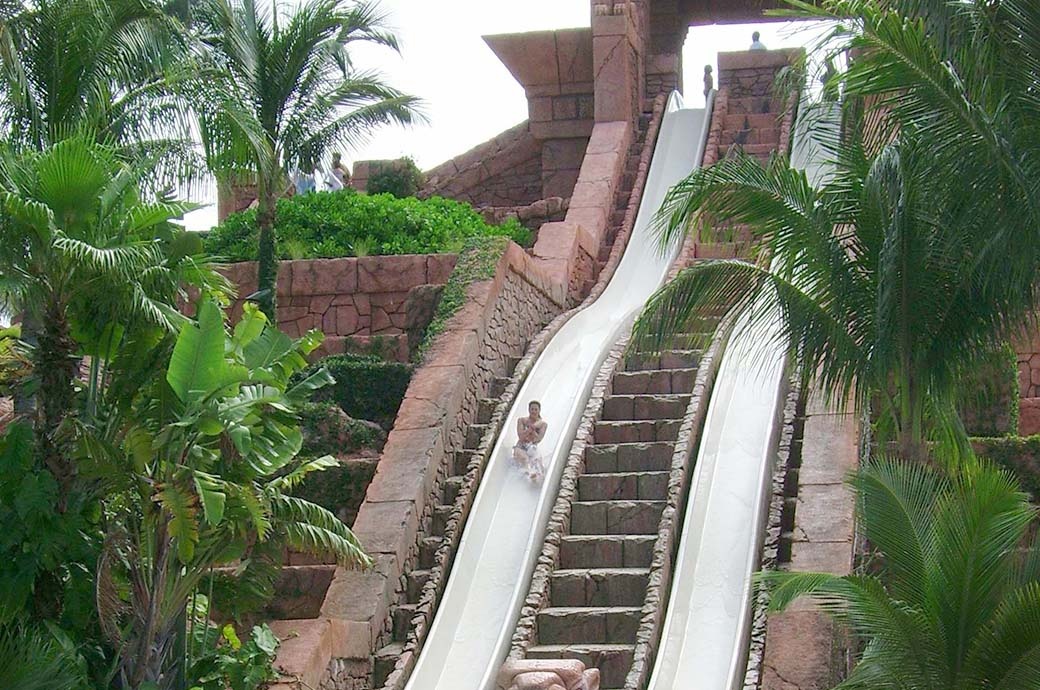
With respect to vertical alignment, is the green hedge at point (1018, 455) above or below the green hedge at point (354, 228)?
below

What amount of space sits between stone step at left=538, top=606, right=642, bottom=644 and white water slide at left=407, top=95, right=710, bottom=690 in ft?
0.88

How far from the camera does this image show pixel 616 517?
43.1 feet

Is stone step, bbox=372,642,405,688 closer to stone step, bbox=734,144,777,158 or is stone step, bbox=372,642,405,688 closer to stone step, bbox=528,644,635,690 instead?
stone step, bbox=528,644,635,690

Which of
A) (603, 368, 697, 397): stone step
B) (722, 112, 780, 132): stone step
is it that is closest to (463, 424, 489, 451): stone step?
(603, 368, 697, 397): stone step

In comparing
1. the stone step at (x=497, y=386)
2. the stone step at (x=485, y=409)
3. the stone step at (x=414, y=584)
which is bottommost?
the stone step at (x=414, y=584)

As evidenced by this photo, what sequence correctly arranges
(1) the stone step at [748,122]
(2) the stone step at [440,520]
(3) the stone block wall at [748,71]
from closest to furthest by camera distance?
1. (2) the stone step at [440,520]
2. (1) the stone step at [748,122]
3. (3) the stone block wall at [748,71]

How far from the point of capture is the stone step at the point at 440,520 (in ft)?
43.6

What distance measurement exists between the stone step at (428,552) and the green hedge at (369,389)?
8.28ft

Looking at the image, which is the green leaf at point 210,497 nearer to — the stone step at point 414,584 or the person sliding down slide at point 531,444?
the stone step at point 414,584

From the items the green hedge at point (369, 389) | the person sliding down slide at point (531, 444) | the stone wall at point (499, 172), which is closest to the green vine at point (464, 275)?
the green hedge at point (369, 389)

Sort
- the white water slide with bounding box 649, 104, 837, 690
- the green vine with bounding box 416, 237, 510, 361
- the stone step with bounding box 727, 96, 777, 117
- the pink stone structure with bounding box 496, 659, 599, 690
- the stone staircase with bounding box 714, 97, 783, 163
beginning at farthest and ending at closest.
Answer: the stone step with bounding box 727, 96, 777, 117 < the stone staircase with bounding box 714, 97, 783, 163 < the green vine with bounding box 416, 237, 510, 361 < the white water slide with bounding box 649, 104, 837, 690 < the pink stone structure with bounding box 496, 659, 599, 690

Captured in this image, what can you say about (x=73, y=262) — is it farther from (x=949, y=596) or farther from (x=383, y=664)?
(x=949, y=596)

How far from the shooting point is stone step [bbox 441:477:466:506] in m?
13.6

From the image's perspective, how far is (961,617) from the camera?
9.09m
